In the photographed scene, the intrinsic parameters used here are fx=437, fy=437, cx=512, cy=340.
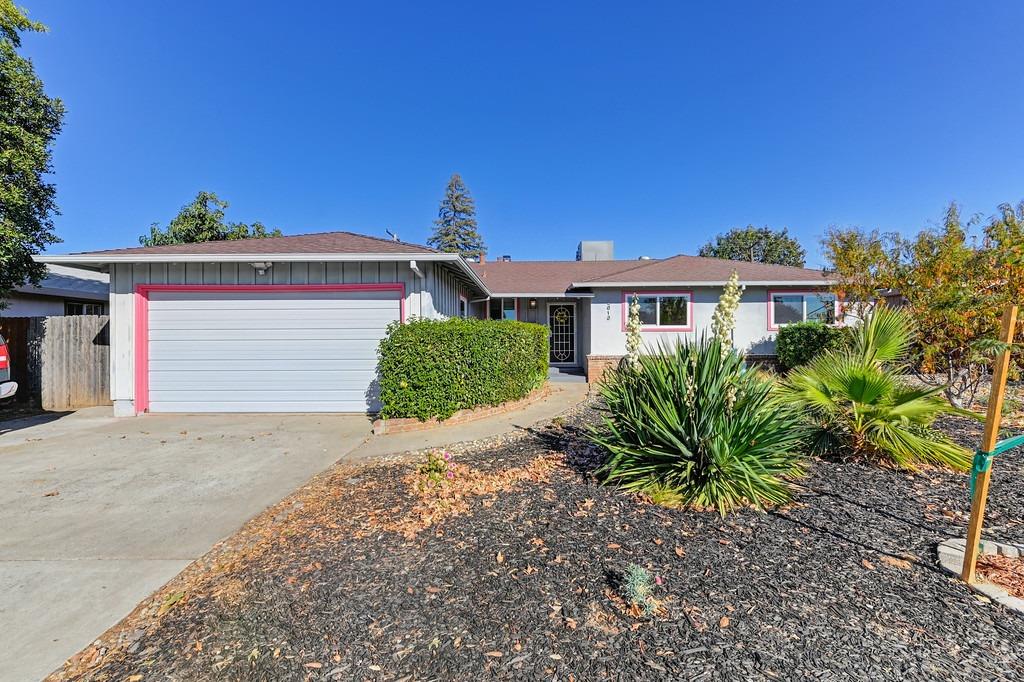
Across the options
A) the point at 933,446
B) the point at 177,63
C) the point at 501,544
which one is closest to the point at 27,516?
the point at 501,544

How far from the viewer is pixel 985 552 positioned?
2.83 meters

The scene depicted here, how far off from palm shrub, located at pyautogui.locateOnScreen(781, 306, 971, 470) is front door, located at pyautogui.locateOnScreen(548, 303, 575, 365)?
11.3 m

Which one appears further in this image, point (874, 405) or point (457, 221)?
point (457, 221)

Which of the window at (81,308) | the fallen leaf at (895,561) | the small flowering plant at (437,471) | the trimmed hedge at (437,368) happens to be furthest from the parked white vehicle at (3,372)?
the window at (81,308)

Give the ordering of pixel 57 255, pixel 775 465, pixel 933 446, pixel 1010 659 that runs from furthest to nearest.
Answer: pixel 57 255, pixel 933 446, pixel 775 465, pixel 1010 659

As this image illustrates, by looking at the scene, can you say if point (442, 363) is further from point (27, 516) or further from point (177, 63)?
point (177, 63)

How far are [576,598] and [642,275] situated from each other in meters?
11.8

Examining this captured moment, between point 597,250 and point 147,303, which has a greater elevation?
point 597,250

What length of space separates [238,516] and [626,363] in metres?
3.96

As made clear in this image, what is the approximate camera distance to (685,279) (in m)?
12.8

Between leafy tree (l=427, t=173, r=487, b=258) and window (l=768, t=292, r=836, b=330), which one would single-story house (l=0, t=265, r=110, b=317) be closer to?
window (l=768, t=292, r=836, b=330)

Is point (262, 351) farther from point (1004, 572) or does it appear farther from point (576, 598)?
point (1004, 572)

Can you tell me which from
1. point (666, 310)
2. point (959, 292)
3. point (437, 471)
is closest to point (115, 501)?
point (437, 471)

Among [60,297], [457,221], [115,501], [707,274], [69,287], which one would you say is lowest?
[115,501]
